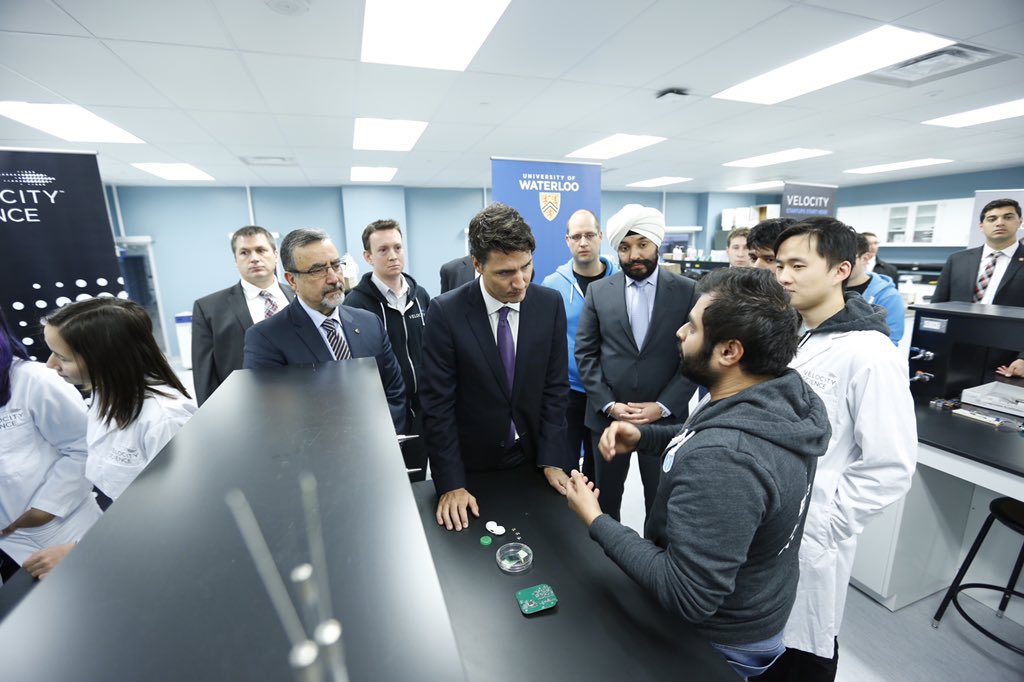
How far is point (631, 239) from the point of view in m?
2.10

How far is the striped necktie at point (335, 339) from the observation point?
5.85 ft

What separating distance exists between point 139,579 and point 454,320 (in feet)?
3.60

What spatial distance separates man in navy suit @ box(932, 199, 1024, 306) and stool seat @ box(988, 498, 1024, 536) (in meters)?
2.61

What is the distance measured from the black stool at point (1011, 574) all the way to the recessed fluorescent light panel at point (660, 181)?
25.4ft

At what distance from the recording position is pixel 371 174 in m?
7.26

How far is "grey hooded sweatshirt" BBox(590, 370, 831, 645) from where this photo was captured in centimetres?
76

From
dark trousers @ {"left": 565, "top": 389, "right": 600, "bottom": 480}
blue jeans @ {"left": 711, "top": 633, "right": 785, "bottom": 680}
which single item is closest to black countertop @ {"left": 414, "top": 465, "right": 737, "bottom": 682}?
blue jeans @ {"left": 711, "top": 633, "right": 785, "bottom": 680}

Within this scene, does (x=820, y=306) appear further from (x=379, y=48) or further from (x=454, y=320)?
(x=379, y=48)

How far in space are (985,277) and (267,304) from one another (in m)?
5.57

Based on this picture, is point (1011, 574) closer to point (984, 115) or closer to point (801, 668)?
point (801, 668)

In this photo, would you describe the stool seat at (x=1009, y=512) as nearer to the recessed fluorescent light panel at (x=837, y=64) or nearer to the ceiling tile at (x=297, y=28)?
the recessed fluorescent light panel at (x=837, y=64)

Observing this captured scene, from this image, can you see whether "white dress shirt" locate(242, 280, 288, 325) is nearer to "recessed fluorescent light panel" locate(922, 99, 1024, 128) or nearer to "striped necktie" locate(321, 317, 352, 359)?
"striped necktie" locate(321, 317, 352, 359)

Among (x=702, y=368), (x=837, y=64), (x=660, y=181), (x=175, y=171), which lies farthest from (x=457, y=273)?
(x=660, y=181)

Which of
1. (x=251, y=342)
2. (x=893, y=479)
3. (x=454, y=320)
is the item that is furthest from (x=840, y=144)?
(x=251, y=342)
